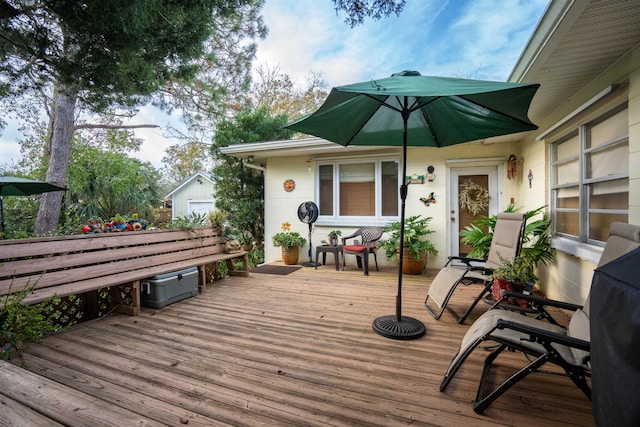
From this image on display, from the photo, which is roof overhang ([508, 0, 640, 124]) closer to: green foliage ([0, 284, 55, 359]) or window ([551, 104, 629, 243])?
window ([551, 104, 629, 243])

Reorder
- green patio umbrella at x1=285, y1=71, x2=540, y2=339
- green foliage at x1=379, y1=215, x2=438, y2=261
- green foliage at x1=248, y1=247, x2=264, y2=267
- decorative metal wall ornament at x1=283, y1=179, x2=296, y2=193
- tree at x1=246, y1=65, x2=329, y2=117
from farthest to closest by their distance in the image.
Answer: tree at x1=246, y1=65, x2=329, y2=117 → green foliage at x1=248, y1=247, x2=264, y2=267 → decorative metal wall ornament at x1=283, y1=179, x2=296, y2=193 → green foliage at x1=379, y1=215, x2=438, y2=261 → green patio umbrella at x1=285, y1=71, x2=540, y2=339

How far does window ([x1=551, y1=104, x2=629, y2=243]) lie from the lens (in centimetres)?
257

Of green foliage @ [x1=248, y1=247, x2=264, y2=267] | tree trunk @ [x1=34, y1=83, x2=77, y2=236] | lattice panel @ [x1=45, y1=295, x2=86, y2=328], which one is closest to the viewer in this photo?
lattice panel @ [x1=45, y1=295, x2=86, y2=328]

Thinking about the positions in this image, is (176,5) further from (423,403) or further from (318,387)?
(423,403)

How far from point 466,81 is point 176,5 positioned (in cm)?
332

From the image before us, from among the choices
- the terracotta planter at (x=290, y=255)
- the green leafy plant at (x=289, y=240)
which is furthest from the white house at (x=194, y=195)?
the terracotta planter at (x=290, y=255)

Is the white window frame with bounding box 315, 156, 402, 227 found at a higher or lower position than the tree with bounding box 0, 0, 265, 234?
lower

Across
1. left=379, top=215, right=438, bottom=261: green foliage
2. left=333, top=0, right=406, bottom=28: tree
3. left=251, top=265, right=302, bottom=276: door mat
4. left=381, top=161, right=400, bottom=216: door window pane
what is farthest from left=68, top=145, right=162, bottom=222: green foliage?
left=333, top=0, right=406, bottom=28: tree

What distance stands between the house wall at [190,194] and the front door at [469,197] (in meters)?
12.3

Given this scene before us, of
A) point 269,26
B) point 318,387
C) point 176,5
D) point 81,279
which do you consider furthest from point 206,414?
point 269,26

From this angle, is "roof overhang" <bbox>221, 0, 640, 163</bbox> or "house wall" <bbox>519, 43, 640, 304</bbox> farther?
"house wall" <bbox>519, 43, 640, 304</bbox>

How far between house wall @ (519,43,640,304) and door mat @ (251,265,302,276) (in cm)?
398

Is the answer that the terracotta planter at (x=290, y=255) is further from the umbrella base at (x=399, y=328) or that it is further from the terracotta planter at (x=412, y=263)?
the umbrella base at (x=399, y=328)

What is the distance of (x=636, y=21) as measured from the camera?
1.95m
